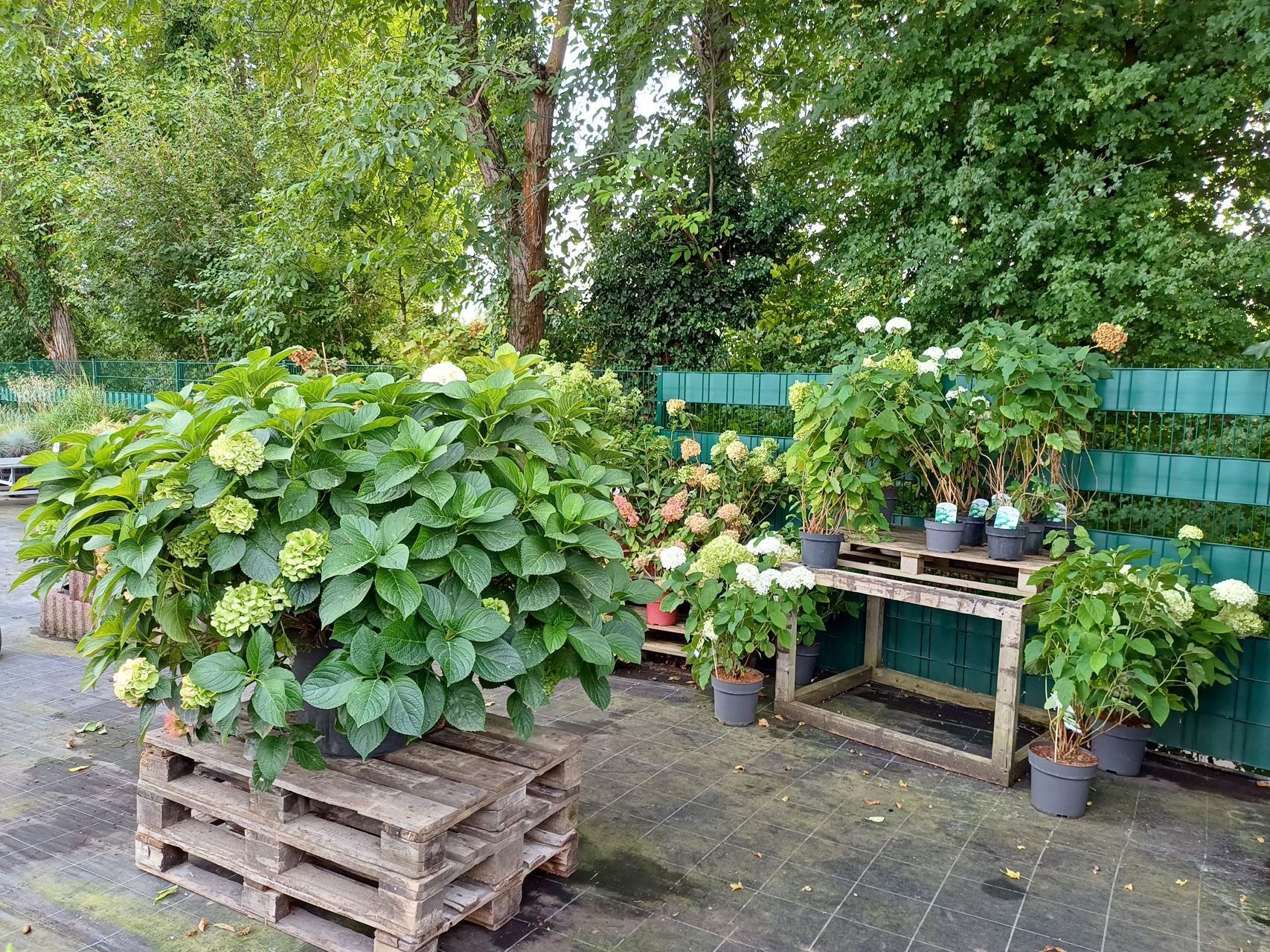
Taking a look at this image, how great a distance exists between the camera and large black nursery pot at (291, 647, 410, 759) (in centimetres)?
264

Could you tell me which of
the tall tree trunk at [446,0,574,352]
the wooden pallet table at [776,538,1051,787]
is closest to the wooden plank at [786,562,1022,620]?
the wooden pallet table at [776,538,1051,787]

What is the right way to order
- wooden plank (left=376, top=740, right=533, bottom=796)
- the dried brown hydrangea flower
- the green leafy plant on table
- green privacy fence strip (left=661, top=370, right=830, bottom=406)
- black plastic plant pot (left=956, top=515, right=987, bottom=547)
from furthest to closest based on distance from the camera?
1. green privacy fence strip (left=661, top=370, right=830, bottom=406)
2. black plastic plant pot (left=956, top=515, right=987, bottom=547)
3. the dried brown hydrangea flower
4. the green leafy plant on table
5. wooden plank (left=376, top=740, right=533, bottom=796)

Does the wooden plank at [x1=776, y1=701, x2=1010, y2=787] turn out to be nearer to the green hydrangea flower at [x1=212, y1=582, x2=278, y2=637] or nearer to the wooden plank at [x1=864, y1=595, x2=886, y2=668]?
the wooden plank at [x1=864, y1=595, x2=886, y2=668]

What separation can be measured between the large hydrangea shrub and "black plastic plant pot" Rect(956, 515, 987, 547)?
7.39 feet

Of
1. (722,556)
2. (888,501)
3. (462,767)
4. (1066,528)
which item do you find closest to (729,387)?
(888,501)

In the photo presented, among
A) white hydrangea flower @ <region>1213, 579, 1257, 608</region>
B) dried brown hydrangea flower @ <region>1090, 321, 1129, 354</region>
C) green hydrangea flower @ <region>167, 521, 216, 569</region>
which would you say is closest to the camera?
green hydrangea flower @ <region>167, 521, 216, 569</region>

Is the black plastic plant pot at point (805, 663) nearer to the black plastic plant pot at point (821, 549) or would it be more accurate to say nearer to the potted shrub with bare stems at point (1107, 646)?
the black plastic plant pot at point (821, 549)

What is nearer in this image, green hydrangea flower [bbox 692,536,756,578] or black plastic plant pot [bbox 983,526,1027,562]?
black plastic plant pot [bbox 983,526,1027,562]

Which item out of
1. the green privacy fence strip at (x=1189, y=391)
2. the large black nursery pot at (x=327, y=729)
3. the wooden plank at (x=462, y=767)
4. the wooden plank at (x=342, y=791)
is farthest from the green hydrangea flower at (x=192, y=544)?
the green privacy fence strip at (x=1189, y=391)

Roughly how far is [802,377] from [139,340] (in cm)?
1251

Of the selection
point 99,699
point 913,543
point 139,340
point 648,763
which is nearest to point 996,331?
point 913,543

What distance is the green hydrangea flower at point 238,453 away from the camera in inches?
83.9

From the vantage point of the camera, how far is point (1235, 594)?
347 centimetres

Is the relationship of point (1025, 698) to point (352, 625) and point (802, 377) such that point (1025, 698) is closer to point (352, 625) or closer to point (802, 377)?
point (802, 377)
